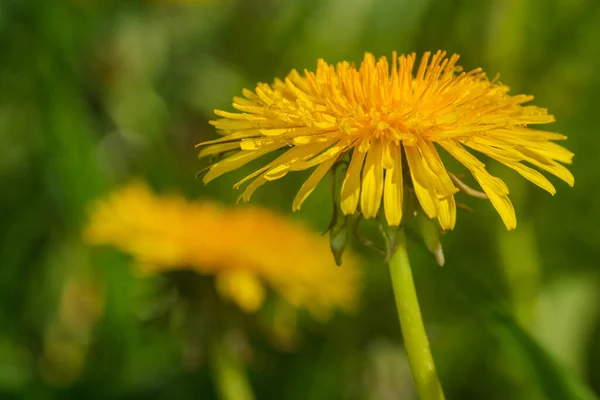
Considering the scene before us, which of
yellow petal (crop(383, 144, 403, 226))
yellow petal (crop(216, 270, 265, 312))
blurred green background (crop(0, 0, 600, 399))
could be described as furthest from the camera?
blurred green background (crop(0, 0, 600, 399))

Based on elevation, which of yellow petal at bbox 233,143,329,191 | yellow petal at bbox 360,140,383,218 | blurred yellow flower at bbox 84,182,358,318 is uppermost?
blurred yellow flower at bbox 84,182,358,318

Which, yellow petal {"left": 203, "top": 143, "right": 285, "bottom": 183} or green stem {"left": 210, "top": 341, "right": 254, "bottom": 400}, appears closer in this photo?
yellow petal {"left": 203, "top": 143, "right": 285, "bottom": 183}

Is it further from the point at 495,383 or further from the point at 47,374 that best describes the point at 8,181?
the point at 495,383

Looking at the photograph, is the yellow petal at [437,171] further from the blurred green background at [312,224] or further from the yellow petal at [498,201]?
the blurred green background at [312,224]

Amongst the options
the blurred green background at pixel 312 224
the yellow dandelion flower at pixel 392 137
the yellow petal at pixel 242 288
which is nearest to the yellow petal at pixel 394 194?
the yellow dandelion flower at pixel 392 137

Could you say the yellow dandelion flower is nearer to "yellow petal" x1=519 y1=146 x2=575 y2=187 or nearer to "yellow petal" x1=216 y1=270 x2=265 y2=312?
"yellow petal" x1=519 y1=146 x2=575 y2=187

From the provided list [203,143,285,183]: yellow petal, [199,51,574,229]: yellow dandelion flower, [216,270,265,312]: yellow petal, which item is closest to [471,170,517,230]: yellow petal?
[199,51,574,229]: yellow dandelion flower

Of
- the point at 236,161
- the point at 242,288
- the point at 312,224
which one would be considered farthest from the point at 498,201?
the point at 312,224

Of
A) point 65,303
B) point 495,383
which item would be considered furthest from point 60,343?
point 495,383
